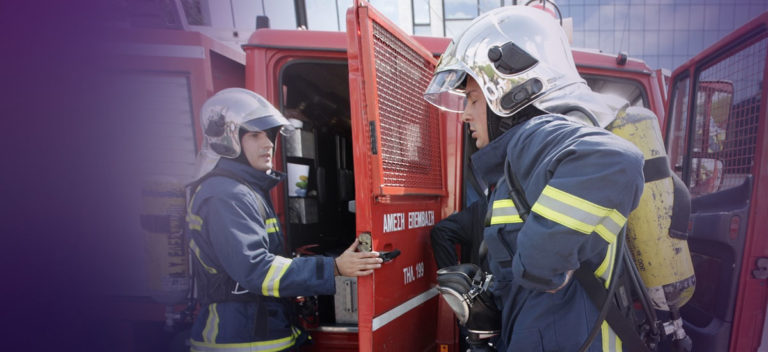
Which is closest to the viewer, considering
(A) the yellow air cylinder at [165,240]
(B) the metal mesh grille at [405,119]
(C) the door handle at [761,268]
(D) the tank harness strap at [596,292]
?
(A) the yellow air cylinder at [165,240]

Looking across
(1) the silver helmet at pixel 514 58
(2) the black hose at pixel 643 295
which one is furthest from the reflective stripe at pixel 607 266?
(1) the silver helmet at pixel 514 58

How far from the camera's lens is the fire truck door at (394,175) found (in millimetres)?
1486

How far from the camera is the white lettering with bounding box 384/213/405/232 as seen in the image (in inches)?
65.0

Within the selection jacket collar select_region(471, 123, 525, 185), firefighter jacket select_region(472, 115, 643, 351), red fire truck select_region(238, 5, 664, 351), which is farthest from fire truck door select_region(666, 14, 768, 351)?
jacket collar select_region(471, 123, 525, 185)

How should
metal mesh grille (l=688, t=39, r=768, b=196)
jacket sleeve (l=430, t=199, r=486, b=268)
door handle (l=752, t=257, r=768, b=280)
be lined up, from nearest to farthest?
1. door handle (l=752, t=257, r=768, b=280)
2. metal mesh grille (l=688, t=39, r=768, b=196)
3. jacket sleeve (l=430, t=199, r=486, b=268)

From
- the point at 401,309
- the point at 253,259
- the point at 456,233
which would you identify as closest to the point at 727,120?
the point at 456,233

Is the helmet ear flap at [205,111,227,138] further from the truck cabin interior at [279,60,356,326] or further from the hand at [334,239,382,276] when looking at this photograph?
the truck cabin interior at [279,60,356,326]

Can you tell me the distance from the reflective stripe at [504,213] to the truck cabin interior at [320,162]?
1.39 m

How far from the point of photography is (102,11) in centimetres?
61

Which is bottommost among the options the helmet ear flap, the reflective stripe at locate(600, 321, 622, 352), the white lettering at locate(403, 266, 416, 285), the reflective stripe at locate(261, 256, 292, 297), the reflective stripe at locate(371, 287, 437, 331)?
the reflective stripe at locate(371, 287, 437, 331)

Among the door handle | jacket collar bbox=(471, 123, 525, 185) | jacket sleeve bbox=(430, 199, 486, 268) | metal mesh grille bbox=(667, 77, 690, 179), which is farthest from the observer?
metal mesh grille bbox=(667, 77, 690, 179)

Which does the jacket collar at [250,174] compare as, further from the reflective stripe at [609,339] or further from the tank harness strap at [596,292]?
the reflective stripe at [609,339]

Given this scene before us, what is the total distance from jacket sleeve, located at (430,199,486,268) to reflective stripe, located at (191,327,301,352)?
0.92 metres

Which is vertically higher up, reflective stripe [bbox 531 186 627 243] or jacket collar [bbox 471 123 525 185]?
jacket collar [bbox 471 123 525 185]
